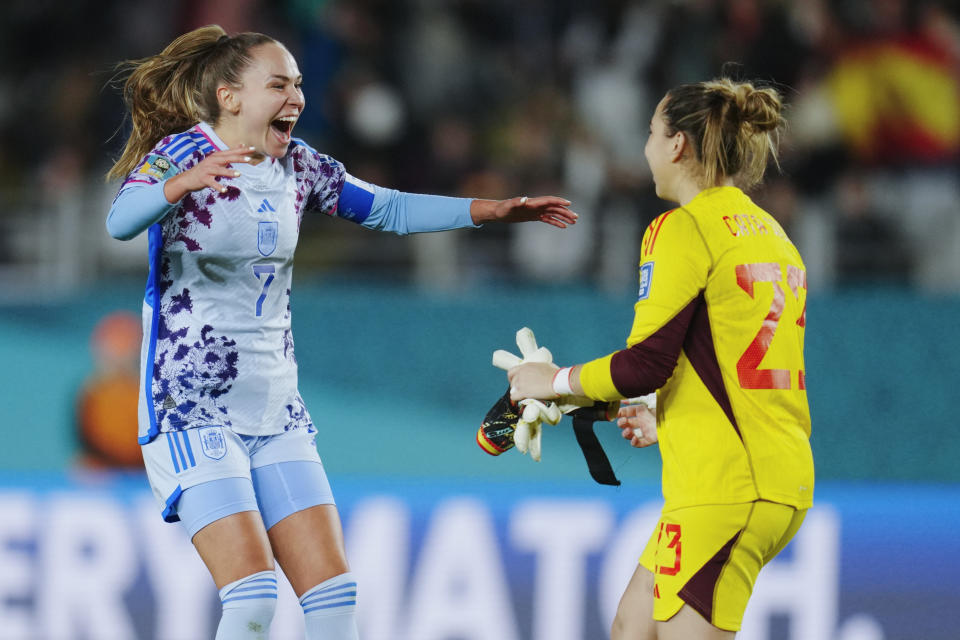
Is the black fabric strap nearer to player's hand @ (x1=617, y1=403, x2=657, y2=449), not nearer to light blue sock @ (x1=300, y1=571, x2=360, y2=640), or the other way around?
player's hand @ (x1=617, y1=403, x2=657, y2=449)

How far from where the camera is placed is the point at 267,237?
11.5 feet

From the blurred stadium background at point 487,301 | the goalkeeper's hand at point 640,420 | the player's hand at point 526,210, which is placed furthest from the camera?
the blurred stadium background at point 487,301

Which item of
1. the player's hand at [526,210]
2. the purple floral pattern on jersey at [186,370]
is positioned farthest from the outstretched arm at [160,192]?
the player's hand at [526,210]

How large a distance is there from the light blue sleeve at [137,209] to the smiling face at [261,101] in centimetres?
36

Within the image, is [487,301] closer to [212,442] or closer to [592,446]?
[592,446]

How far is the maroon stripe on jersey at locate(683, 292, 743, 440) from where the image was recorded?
3139mm

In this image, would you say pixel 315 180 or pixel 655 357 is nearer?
pixel 655 357

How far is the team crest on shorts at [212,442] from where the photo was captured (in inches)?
136

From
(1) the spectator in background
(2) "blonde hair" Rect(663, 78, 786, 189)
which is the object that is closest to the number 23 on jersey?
(2) "blonde hair" Rect(663, 78, 786, 189)

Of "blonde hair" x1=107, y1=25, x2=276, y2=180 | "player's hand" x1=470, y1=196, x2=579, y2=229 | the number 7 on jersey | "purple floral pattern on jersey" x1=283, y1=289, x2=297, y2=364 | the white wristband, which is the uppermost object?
"blonde hair" x1=107, y1=25, x2=276, y2=180

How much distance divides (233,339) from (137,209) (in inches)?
18.2

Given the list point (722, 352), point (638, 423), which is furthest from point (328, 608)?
point (722, 352)

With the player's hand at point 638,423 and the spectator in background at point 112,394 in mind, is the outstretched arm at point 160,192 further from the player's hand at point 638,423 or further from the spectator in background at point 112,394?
the spectator in background at point 112,394

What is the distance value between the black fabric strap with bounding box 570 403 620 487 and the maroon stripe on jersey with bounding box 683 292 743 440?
1.43ft
